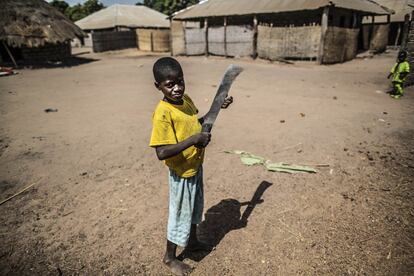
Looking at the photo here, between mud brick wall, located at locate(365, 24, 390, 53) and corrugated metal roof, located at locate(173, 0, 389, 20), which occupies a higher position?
corrugated metal roof, located at locate(173, 0, 389, 20)

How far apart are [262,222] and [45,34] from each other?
1845 cm

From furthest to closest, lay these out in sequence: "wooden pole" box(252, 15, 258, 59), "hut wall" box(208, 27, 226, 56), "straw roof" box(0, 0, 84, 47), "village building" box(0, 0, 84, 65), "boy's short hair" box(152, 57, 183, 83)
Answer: "hut wall" box(208, 27, 226, 56) < "wooden pole" box(252, 15, 258, 59) < "village building" box(0, 0, 84, 65) < "straw roof" box(0, 0, 84, 47) < "boy's short hair" box(152, 57, 183, 83)

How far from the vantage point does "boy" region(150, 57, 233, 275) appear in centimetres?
175

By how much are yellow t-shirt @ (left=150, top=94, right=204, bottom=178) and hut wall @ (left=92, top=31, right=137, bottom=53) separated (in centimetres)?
2749

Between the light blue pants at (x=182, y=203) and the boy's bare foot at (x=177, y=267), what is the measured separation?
23 centimetres

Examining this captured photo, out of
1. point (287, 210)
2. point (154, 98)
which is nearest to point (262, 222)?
point (287, 210)

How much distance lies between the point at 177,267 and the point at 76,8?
5022cm

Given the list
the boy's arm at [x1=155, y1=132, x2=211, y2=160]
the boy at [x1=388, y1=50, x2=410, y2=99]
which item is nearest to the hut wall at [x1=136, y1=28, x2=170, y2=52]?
the boy at [x1=388, y1=50, x2=410, y2=99]

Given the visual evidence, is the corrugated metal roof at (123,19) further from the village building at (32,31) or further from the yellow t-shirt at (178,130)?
the yellow t-shirt at (178,130)

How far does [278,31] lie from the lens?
15305mm

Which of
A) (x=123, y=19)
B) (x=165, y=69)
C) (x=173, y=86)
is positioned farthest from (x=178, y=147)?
(x=123, y=19)

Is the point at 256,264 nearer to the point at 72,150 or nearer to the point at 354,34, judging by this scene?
the point at 72,150

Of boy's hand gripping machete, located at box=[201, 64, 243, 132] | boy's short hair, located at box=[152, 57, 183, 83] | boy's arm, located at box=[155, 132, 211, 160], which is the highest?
boy's short hair, located at box=[152, 57, 183, 83]

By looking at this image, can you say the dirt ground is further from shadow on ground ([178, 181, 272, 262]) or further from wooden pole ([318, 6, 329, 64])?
wooden pole ([318, 6, 329, 64])
